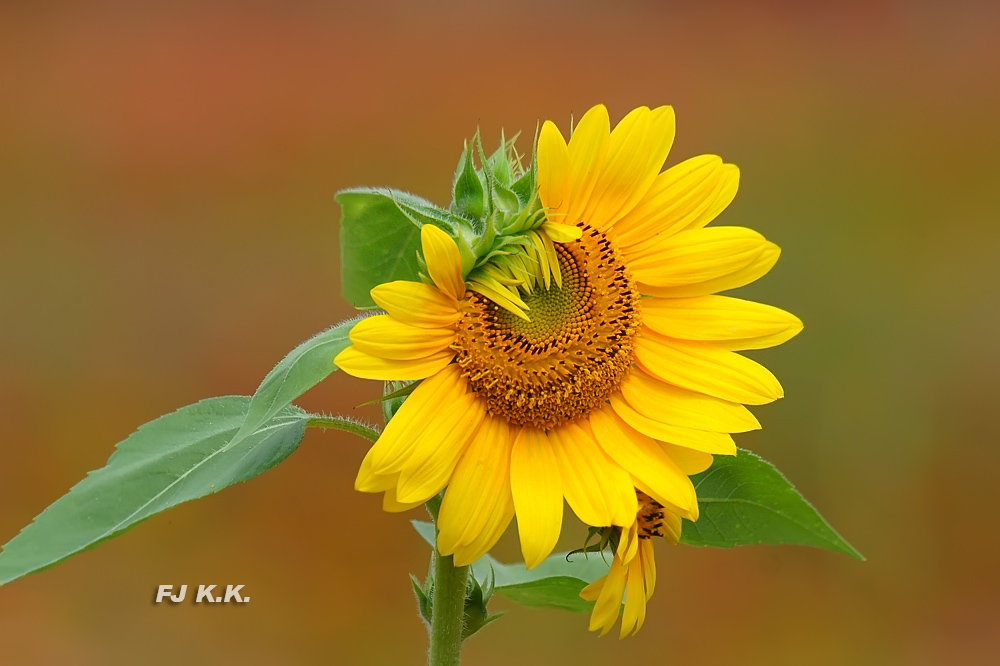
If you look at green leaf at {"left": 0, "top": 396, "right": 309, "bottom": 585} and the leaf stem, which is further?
the leaf stem

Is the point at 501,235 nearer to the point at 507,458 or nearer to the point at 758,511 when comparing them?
the point at 507,458

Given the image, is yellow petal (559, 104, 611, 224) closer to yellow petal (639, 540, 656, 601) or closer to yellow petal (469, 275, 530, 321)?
yellow petal (469, 275, 530, 321)

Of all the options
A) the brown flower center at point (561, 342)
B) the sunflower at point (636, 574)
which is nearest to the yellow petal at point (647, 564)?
the sunflower at point (636, 574)

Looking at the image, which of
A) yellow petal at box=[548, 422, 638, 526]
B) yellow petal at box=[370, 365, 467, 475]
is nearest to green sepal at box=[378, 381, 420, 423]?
yellow petal at box=[370, 365, 467, 475]

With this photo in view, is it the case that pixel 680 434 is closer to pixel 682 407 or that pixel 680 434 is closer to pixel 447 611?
pixel 682 407

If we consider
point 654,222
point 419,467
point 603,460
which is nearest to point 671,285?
point 654,222

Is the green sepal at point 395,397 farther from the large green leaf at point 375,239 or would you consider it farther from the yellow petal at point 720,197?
the yellow petal at point 720,197
